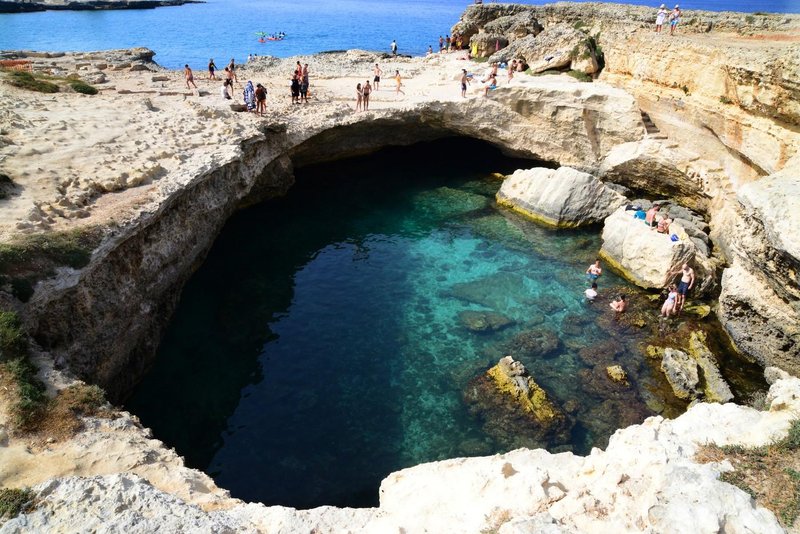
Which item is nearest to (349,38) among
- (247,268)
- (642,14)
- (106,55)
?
(106,55)

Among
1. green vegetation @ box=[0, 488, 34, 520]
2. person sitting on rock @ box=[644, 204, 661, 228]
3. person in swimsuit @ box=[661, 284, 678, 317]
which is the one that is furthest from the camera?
person sitting on rock @ box=[644, 204, 661, 228]

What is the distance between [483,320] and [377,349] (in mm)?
4021

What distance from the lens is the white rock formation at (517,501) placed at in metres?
6.68

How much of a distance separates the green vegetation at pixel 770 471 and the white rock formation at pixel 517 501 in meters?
0.22

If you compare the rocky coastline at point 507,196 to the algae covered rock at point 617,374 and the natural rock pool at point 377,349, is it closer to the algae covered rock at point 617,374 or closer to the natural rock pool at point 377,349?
the natural rock pool at point 377,349

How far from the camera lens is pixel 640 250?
2089cm

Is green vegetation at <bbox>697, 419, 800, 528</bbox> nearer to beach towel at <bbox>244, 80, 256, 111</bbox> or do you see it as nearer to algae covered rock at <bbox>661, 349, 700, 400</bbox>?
algae covered rock at <bbox>661, 349, 700, 400</bbox>

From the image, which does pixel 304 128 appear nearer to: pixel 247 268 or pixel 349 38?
pixel 247 268

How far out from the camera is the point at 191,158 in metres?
18.0

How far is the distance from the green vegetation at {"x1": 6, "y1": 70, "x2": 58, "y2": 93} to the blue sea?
27927 mm

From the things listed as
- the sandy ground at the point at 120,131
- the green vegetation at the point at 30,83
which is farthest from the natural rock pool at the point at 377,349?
the green vegetation at the point at 30,83

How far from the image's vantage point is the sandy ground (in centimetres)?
1435

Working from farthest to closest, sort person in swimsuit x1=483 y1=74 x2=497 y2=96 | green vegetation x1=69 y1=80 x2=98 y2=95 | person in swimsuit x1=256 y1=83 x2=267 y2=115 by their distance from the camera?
person in swimsuit x1=483 y1=74 x2=497 y2=96 < green vegetation x1=69 y1=80 x2=98 y2=95 < person in swimsuit x1=256 y1=83 x2=267 y2=115

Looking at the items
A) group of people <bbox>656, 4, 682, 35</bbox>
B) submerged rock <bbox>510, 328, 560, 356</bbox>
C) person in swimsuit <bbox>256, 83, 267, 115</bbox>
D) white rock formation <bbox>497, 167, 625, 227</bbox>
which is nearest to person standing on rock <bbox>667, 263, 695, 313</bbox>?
submerged rock <bbox>510, 328, 560, 356</bbox>
